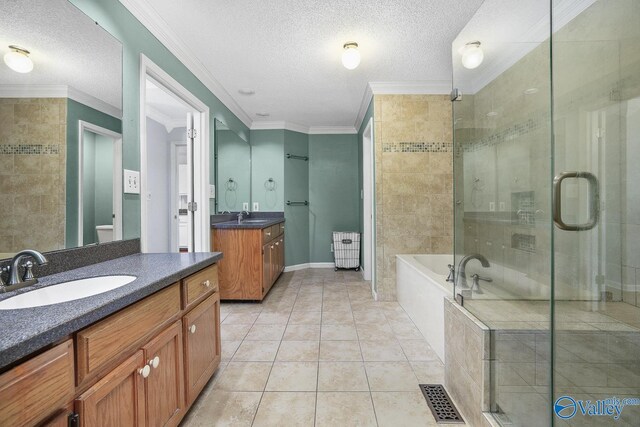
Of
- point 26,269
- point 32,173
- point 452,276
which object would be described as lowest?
point 452,276

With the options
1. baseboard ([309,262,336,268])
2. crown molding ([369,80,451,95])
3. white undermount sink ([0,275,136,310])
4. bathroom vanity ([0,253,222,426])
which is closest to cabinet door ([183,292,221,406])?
bathroom vanity ([0,253,222,426])

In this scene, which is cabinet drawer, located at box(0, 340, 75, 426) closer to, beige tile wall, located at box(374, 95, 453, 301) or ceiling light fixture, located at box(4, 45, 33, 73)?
ceiling light fixture, located at box(4, 45, 33, 73)

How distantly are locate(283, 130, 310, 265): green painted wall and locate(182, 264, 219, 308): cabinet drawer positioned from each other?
298 centimetres

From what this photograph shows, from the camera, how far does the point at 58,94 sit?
1306 millimetres

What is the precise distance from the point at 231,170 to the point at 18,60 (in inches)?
105

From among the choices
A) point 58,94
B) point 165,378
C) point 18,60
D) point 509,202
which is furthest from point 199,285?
point 509,202

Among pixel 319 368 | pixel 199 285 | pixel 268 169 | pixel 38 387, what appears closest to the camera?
pixel 38 387

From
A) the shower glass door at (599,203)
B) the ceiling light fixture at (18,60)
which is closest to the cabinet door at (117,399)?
the ceiling light fixture at (18,60)

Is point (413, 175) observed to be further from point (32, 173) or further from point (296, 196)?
point (32, 173)

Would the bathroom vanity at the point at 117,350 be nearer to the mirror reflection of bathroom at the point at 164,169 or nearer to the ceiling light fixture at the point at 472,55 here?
the ceiling light fixture at the point at 472,55

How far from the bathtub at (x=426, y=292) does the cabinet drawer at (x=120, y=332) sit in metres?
1.66

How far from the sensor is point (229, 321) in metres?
2.76

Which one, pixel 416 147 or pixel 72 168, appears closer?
pixel 72 168

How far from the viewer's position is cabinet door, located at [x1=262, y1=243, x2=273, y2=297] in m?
3.29
